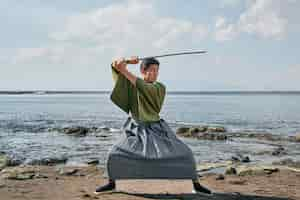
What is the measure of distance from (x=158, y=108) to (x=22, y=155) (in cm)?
965

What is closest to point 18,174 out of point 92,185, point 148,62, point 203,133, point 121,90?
point 92,185

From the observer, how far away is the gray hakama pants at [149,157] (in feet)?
21.9

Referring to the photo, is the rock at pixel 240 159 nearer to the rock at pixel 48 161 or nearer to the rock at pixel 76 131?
the rock at pixel 48 161

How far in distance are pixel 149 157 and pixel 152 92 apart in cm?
105

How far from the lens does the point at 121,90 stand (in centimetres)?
710

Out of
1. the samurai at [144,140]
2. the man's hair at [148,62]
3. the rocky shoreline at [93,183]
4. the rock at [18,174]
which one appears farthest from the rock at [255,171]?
the rock at [18,174]

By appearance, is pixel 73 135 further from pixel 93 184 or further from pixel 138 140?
pixel 138 140

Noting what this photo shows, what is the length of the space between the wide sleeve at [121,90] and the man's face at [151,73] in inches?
11.6

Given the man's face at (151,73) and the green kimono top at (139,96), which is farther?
the man's face at (151,73)

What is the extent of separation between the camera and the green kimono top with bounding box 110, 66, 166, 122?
6.97m

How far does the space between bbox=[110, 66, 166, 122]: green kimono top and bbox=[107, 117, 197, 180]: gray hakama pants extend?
0.64 ft

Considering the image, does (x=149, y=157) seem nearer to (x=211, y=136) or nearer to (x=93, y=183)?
(x=93, y=183)

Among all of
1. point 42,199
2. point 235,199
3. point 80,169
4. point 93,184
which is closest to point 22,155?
point 80,169

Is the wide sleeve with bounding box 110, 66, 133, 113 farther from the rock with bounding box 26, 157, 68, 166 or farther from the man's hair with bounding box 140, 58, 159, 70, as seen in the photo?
the rock with bounding box 26, 157, 68, 166
